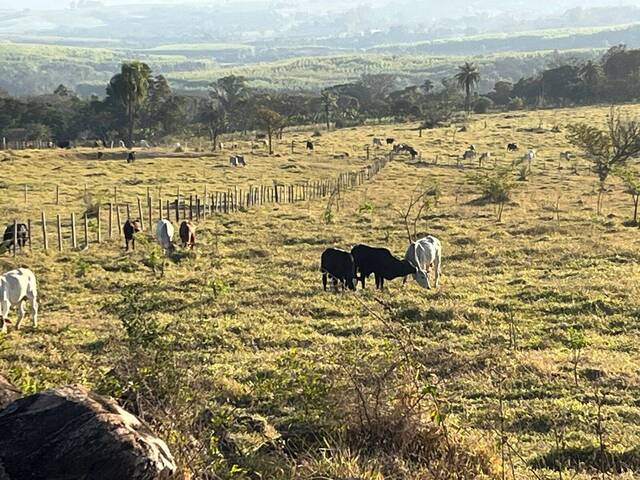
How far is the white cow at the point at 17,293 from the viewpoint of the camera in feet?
41.2

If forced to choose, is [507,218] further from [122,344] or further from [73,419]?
[73,419]

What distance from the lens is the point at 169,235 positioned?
64.1 feet

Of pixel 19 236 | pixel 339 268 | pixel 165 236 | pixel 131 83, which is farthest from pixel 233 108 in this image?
pixel 339 268

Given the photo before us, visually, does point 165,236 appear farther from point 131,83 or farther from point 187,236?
point 131,83

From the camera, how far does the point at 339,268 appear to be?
51.7ft

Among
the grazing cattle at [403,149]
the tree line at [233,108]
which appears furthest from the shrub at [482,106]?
the grazing cattle at [403,149]

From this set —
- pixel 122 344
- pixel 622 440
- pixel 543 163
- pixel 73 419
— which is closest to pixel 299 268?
pixel 122 344

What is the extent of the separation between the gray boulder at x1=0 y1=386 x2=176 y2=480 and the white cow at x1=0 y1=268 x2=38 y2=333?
8.05 m

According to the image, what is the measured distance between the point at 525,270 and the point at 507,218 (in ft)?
25.7

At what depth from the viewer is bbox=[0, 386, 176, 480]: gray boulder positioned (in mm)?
4582

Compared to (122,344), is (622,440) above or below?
below

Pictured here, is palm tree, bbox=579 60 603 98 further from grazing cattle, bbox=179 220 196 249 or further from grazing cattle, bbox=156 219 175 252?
grazing cattle, bbox=156 219 175 252

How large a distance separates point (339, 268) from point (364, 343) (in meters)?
4.44

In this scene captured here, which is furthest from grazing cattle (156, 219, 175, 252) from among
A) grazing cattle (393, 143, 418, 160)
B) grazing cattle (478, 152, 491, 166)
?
grazing cattle (393, 143, 418, 160)
